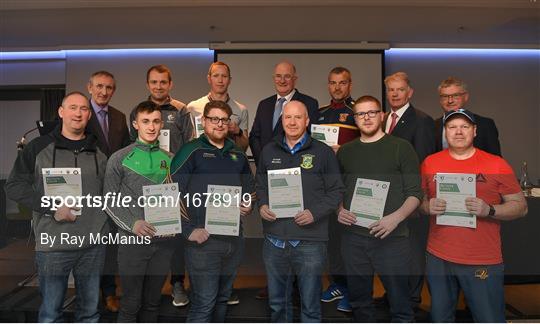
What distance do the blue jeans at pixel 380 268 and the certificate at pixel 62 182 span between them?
132cm

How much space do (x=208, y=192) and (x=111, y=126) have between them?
78 centimetres

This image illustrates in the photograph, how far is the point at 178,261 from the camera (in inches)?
79.9

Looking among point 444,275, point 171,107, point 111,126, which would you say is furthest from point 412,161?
point 111,126

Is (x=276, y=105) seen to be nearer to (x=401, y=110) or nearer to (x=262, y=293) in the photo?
(x=401, y=110)

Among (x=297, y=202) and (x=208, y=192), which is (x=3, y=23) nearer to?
(x=208, y=192)

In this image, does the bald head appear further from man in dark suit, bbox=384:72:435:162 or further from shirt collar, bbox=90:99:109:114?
shirt collar, bbox=90:99:109:114

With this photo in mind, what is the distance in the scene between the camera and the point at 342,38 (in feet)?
13.1

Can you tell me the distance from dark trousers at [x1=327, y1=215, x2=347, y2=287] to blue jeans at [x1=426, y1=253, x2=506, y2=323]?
43cm

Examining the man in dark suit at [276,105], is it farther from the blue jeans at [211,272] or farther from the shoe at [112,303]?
the shoe at [112,303]

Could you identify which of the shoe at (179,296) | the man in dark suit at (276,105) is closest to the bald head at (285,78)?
the man in dark suit at (276,105)

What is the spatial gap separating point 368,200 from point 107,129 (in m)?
1.48

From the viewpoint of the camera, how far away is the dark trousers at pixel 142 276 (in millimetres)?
1988

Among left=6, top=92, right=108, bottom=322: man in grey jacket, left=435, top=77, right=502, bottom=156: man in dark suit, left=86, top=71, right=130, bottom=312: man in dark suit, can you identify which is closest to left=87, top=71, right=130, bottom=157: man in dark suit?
left=86, top=71, right=130, bottom=312: man in dark suit

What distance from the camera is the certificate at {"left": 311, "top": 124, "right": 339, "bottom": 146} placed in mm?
2145
